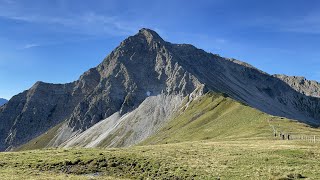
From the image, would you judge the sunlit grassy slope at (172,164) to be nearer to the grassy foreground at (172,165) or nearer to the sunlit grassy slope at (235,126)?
the grassy foreground at (172,165)

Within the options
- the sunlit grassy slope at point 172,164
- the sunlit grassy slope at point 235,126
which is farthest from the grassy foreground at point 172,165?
the sunlit grassy slope at point 235,126

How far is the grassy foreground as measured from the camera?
45312 millimetres

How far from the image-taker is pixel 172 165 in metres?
50.8

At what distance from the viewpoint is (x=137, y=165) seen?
52344 millimetres

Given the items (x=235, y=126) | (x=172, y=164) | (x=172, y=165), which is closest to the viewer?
(x=172, y=165)

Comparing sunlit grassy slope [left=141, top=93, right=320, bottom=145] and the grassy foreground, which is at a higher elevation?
sunlit grassy slope [left=141, top=93, right=320, bottom=145]

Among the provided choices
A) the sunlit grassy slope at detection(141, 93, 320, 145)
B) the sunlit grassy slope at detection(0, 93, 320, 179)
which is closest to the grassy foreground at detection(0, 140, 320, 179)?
the sunlit grassy slope at detection(0, 93, 320, 179)

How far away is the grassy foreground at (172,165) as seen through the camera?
45312mm

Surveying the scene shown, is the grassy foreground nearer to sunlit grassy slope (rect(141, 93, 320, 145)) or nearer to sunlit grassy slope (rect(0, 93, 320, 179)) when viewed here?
sunlit grassy slope (rect(0, 93, 320, 179))

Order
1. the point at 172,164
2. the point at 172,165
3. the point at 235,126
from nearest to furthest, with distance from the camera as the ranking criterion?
the point at 172,165 → the point at 172,164 → the point at 235,126

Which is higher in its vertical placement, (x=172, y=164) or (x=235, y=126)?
(x=235, y=126)

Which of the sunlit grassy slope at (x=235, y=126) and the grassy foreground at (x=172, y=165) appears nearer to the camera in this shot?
the grassy foreground at (x=172, y=165)

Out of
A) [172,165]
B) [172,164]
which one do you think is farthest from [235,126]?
[172,165]

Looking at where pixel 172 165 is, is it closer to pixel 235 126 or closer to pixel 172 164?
pixel 172 164
